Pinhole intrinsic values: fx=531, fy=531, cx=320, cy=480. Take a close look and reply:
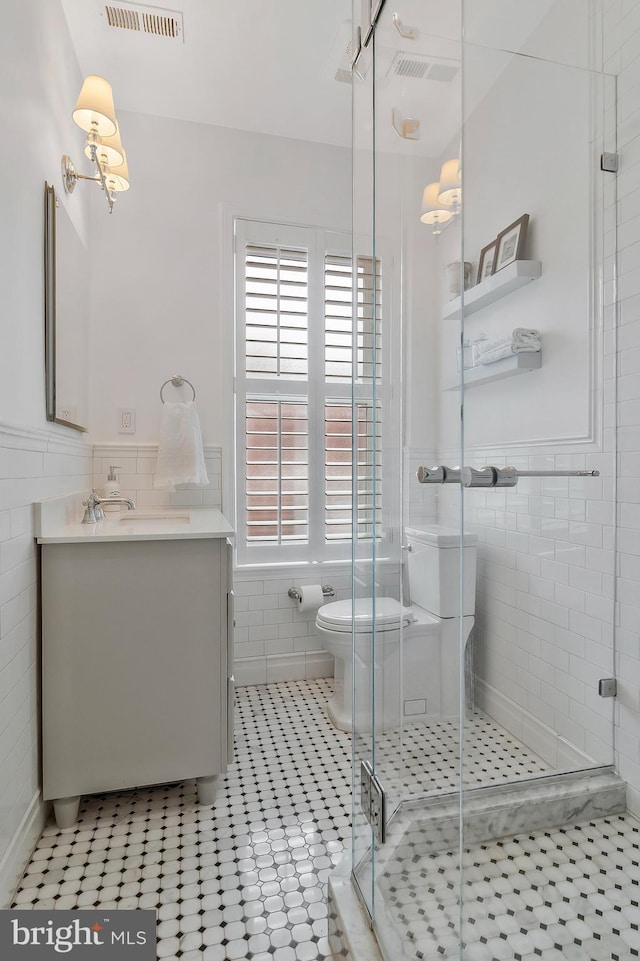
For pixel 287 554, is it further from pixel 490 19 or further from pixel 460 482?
pixel 490 19

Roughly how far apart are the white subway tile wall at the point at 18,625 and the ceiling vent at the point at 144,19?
1583mm

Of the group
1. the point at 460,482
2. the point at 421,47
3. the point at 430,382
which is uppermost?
the point at 421,47

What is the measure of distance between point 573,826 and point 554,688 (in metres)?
0.32

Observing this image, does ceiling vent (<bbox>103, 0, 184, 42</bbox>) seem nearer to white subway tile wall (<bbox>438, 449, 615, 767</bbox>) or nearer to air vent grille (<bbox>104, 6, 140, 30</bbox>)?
air vent grille (<bbox>104, 6, 140, 30</bbox>)

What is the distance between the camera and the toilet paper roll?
2537 mm

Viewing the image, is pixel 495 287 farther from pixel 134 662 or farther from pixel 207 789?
pixel 207 789

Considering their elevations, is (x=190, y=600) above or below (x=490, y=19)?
below

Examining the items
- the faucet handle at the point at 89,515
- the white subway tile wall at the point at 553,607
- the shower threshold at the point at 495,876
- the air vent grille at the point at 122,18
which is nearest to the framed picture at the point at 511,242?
the white subway tile wall at the point at 553,607

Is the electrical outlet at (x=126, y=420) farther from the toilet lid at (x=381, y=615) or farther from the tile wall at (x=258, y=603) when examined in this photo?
the toilet lid at (x=381, y=615)

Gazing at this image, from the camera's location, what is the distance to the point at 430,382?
96 centimetres

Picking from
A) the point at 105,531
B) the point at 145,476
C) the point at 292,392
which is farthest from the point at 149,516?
the point at 292,392

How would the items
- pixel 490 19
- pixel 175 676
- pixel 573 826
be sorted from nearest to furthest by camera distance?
pixel 490 19
pixel 573 826
pixel 175 676

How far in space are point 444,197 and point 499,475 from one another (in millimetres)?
495

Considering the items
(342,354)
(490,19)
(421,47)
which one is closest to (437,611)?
(421,47)
